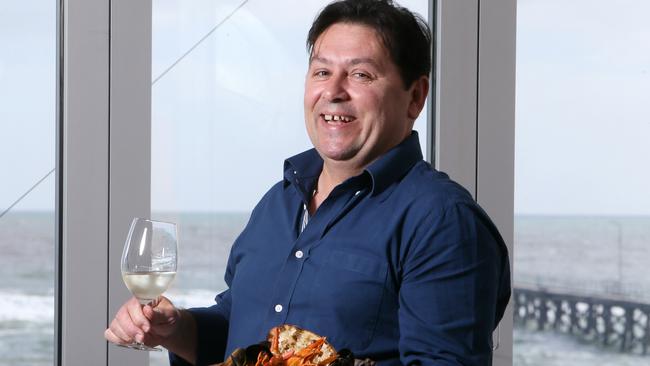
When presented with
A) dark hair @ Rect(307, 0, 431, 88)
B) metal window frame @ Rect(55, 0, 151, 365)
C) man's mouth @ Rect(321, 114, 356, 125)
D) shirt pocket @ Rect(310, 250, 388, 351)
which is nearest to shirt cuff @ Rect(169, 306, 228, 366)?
shirt pocket @ Rect(310, 250, 388, 351)

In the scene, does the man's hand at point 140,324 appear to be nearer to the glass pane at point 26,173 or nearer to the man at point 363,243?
the man at point 363,243

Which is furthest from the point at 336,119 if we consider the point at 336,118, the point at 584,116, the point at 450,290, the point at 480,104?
the point at 584,116

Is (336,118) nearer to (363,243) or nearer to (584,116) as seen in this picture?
(363,243)

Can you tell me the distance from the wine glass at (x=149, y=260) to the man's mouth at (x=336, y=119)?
1.10 ft

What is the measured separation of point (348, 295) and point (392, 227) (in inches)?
5.0

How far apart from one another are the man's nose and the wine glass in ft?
1.17

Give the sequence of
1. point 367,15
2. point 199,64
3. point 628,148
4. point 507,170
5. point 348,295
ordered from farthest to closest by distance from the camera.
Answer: point 628,148, point 507,170, point 199,64, point 367,15, point 348,295

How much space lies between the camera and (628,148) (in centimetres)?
334

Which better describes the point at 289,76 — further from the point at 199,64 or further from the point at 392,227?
the point at 392,227

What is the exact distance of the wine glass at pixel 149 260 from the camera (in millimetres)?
1580

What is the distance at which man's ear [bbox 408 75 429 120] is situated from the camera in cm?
178

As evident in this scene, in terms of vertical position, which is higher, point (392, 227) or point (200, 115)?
point (200, 115)

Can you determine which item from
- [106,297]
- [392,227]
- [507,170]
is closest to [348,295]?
[392,227]

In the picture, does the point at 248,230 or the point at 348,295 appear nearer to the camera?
the point at 348,295
